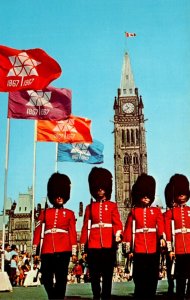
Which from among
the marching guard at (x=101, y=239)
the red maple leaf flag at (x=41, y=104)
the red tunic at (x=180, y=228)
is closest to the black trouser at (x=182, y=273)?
the red tunic at (x=180, y=228)

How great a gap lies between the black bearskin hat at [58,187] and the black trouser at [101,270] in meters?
1.06

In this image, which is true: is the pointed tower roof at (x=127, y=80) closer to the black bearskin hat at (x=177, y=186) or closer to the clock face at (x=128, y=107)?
the clock face at (x=128, y=107)

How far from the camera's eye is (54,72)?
55.8 feet

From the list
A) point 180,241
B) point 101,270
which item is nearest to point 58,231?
point 101,270

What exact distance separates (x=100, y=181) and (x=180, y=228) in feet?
4.94

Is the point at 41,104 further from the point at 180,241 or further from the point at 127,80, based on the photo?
the point at 127,80

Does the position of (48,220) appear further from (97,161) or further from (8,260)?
(97,161)

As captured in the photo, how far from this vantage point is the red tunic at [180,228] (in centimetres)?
884

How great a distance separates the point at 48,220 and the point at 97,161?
16.7 m

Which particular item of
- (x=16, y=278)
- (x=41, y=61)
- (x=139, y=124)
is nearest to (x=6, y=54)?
(x=41, y=61)

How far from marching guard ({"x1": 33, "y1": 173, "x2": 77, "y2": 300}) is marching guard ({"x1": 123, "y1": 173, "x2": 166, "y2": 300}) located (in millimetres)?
903

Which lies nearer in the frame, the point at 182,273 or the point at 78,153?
the point at 182,273

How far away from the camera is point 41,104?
1973 centimetres

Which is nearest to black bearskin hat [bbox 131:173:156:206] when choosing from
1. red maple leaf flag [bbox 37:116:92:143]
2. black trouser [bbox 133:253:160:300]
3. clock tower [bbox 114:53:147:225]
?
black trouser [bbox 133:253:160:300]
